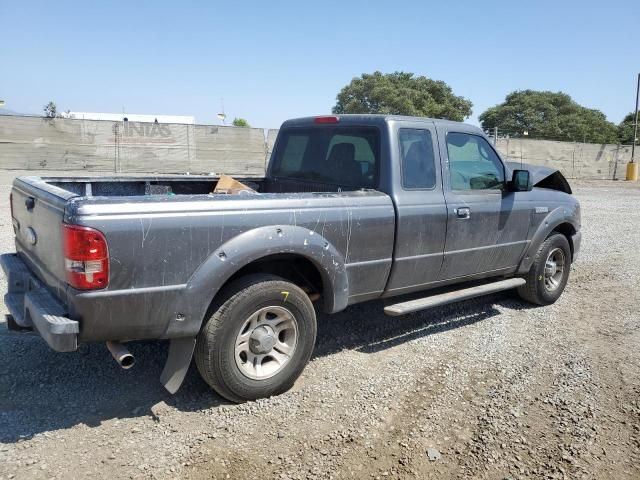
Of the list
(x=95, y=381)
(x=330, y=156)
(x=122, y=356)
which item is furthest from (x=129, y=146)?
(x=122, y=356)

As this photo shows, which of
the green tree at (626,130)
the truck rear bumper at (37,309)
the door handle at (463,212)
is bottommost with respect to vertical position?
the truck rear bumper at (37,309)

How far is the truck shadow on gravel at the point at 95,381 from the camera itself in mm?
3283

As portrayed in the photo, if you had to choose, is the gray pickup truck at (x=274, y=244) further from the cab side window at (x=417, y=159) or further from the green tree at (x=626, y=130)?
the green tree at (x=626, y=130)

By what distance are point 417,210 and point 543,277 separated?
230cm

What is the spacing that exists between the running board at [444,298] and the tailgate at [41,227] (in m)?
2.35

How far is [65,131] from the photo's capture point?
64.8 feet

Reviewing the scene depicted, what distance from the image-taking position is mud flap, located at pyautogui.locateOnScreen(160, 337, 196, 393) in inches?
127

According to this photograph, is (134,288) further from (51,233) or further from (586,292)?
(586,292)

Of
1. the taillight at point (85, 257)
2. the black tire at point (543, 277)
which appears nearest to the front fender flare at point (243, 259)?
the taillight at point (85, 257)

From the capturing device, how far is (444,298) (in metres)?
4.55

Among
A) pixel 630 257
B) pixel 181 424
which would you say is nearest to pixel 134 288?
pixel 181 424

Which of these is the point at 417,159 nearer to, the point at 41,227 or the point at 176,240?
the point at 176,240

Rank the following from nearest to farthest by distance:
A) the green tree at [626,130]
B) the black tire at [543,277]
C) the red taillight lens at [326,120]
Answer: the red taillight lens at [326,120]
the black tire at [543,277]
the green tree at [626,130]

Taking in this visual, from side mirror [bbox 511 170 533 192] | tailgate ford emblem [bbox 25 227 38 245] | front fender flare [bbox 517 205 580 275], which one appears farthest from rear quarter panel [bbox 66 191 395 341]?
front fender flare [bbox 517 205 580 275]
